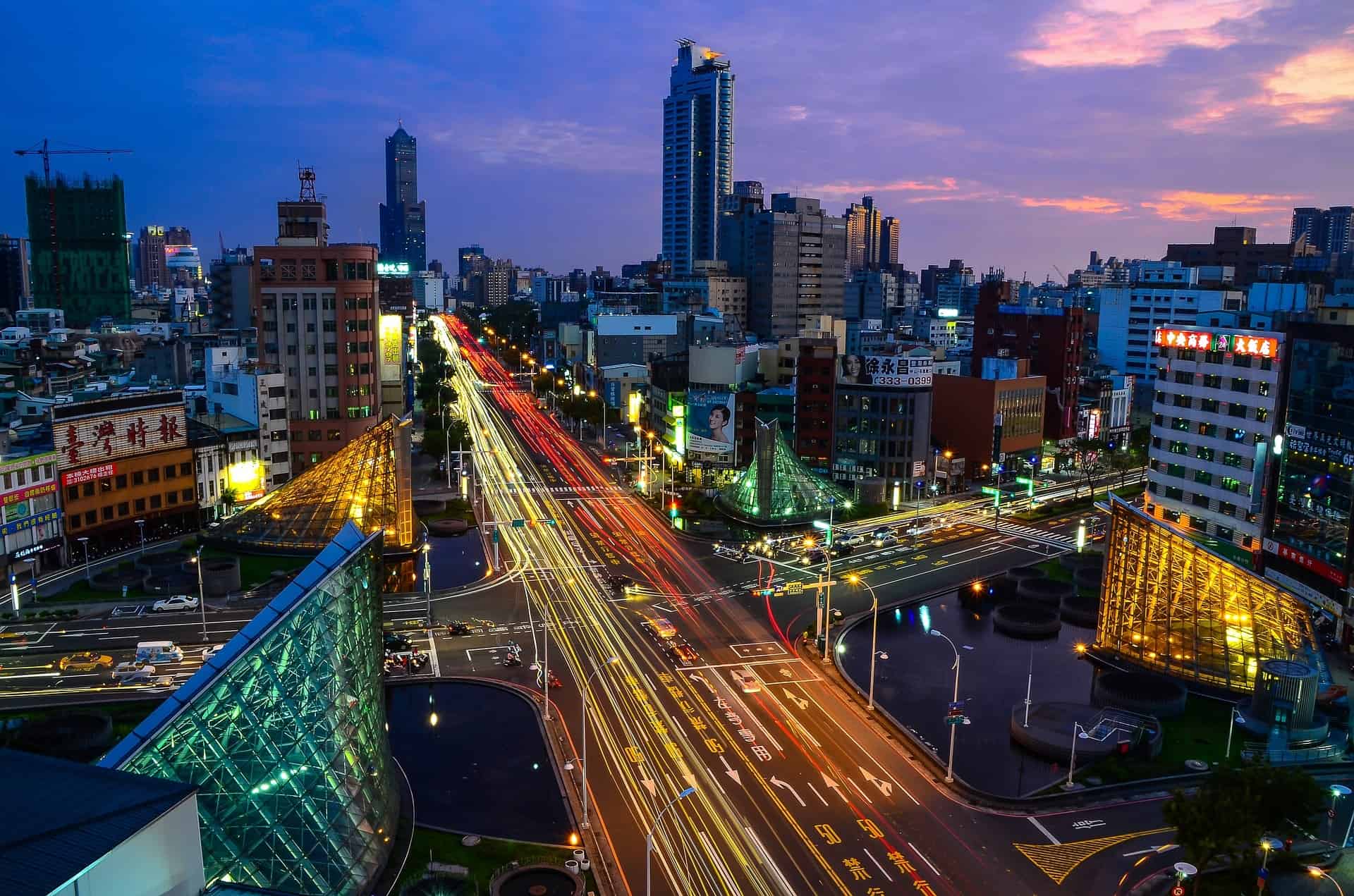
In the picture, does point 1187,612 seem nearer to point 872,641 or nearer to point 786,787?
point 872,641

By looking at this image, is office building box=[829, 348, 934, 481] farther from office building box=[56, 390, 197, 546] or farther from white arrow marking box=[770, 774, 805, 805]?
white arrow marking box=[770, 774, 805, 805]

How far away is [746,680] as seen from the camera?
50812mm

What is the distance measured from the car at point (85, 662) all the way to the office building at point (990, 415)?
2929 inches

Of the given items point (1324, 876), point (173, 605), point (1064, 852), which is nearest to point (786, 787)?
point (1064, 852)

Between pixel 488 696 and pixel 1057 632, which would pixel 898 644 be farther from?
pixel 488 696

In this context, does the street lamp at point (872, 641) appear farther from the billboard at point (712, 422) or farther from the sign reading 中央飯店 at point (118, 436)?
the sign reading 中央飯店 at point (118, 436)

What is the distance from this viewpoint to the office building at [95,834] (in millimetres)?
18422

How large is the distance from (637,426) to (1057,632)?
242 feet

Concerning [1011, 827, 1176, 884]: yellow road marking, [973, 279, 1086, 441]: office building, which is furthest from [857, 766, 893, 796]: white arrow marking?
[973, 279, 1086, 441]: office building

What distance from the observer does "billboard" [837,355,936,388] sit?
93.6m

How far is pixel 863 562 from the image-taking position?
7344 centimetres

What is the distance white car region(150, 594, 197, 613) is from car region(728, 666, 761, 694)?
111 feet

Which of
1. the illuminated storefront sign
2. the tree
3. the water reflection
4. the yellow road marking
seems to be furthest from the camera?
the illuminated storefront sign

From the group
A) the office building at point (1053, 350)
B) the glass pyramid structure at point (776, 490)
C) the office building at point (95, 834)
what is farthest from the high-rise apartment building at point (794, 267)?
the office building at point (95, 834)
